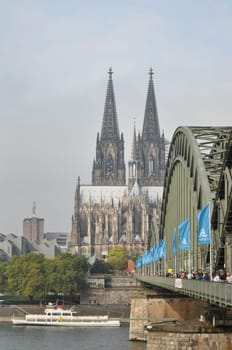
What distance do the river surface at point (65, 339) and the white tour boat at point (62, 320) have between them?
4.15m

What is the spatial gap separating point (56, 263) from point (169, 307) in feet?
309

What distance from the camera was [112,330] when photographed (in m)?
104

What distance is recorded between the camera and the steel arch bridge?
4128 centimetres

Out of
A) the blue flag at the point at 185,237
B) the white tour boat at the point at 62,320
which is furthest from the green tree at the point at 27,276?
the blue flag at the point at 185,237

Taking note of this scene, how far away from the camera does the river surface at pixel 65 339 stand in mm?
77988

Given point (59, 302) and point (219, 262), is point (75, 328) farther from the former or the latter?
point (219, 262)

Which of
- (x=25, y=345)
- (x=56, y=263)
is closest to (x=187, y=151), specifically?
(x=25, y=345)

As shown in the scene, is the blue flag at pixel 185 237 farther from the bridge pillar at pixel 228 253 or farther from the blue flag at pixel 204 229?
the blue flag at pixel 204 229

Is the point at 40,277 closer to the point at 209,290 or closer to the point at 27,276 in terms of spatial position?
the point at 27,276

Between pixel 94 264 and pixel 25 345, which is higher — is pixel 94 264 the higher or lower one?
the higher one

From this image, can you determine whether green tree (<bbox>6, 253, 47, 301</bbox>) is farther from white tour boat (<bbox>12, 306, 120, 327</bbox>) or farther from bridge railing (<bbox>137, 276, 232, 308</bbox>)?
bridge railing (<bbox>137, 276, 232, 308</bbox>)

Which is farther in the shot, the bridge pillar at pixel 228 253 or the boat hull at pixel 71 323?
the boat hull at pixel 71 323

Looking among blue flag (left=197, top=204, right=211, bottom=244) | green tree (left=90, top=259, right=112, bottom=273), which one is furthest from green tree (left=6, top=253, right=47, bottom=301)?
blue flag (left=197, top=204, right=211, bottom=244)

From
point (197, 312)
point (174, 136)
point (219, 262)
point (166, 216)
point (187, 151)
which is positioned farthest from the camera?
point (166, 216)
